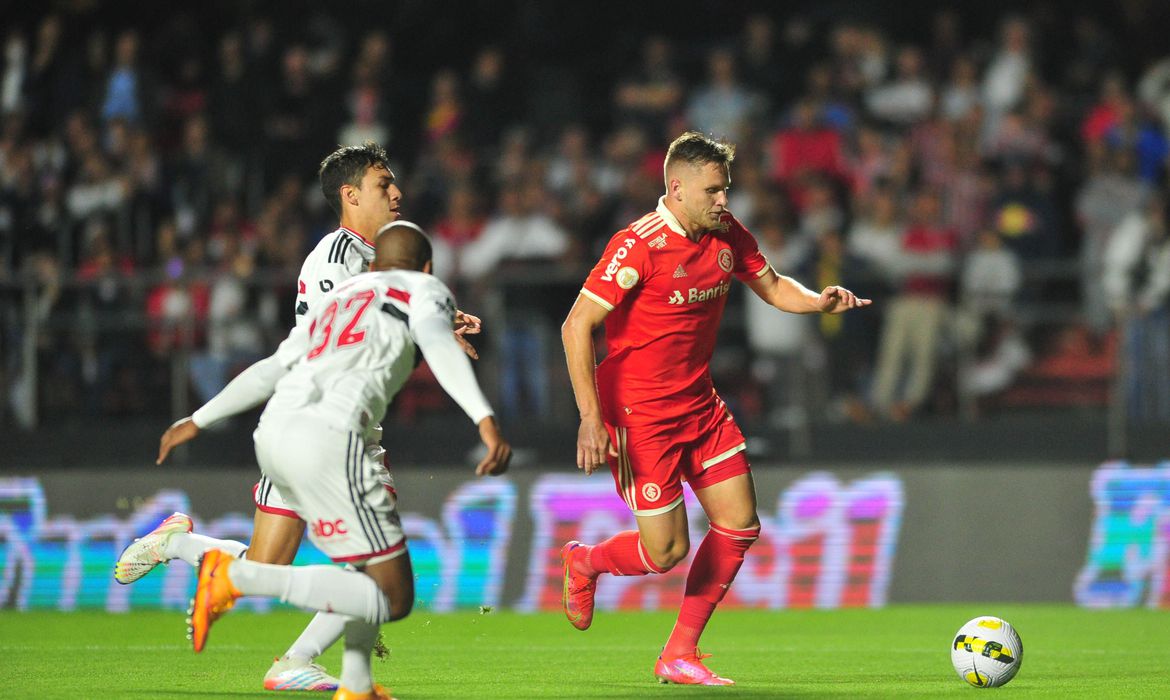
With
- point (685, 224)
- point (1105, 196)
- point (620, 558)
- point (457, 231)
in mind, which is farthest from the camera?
point (457, 231)

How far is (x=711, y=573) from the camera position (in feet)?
25.8

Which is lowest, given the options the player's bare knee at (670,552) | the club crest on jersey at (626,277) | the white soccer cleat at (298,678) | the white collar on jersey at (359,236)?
the white soccer cleat at (298,678)

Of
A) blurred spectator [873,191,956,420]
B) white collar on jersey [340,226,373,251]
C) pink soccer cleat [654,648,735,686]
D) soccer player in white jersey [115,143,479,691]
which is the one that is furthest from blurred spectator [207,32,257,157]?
pink soccer cleat [654,648,735,686]

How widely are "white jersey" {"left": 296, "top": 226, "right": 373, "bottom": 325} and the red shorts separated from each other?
4.71 feet

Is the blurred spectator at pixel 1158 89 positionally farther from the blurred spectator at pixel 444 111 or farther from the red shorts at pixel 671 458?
the red shorts at pixel 671 458

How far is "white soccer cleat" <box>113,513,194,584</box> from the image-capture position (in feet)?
23.0

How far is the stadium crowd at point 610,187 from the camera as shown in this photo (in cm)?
1300

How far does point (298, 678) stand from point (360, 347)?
5.49 feet

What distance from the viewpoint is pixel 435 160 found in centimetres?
1581

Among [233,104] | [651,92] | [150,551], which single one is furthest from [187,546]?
[233,104]

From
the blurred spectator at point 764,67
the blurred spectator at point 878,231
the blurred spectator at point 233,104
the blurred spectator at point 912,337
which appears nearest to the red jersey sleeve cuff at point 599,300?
the blurred spectator at point 912,337

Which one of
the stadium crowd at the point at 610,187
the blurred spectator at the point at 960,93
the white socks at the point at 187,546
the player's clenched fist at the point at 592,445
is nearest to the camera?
the white socks at the point at 187,546

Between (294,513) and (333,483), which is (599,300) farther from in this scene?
(333,483)

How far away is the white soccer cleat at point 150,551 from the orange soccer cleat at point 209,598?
872mm
